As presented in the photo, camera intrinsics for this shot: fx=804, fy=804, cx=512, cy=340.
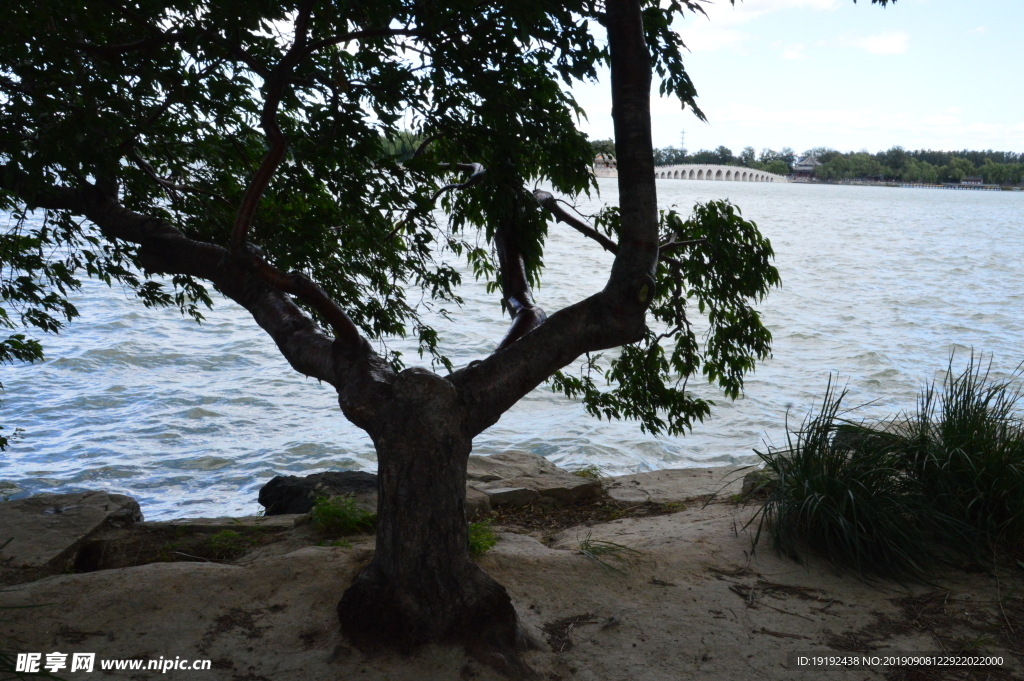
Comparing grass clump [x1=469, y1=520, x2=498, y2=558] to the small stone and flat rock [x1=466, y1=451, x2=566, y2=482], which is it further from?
flat rock [x1=466, y1=451, x2=566, y2=482]

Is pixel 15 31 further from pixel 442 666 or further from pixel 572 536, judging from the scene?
pixel 572 536

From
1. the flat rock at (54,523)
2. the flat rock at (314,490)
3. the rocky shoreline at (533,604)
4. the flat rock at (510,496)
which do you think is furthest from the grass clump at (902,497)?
the flat rock at (54,523)

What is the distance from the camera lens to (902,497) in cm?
516

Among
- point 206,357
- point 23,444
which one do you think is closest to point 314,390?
point 206,357

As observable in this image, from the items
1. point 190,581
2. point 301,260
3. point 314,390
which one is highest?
point 301,260

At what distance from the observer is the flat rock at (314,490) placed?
21.6 feet

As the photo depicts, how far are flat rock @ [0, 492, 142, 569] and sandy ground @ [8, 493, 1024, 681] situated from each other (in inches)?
34.0

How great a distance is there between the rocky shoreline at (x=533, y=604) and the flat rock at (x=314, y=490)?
2.13ft

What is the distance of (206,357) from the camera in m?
19.1

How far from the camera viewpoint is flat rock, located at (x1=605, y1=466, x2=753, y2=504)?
7.81m

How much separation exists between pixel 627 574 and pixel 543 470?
3880 mm

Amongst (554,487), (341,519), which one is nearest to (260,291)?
(341,519)

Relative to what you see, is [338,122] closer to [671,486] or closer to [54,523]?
[54,523]

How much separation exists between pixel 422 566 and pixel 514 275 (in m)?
2.49
